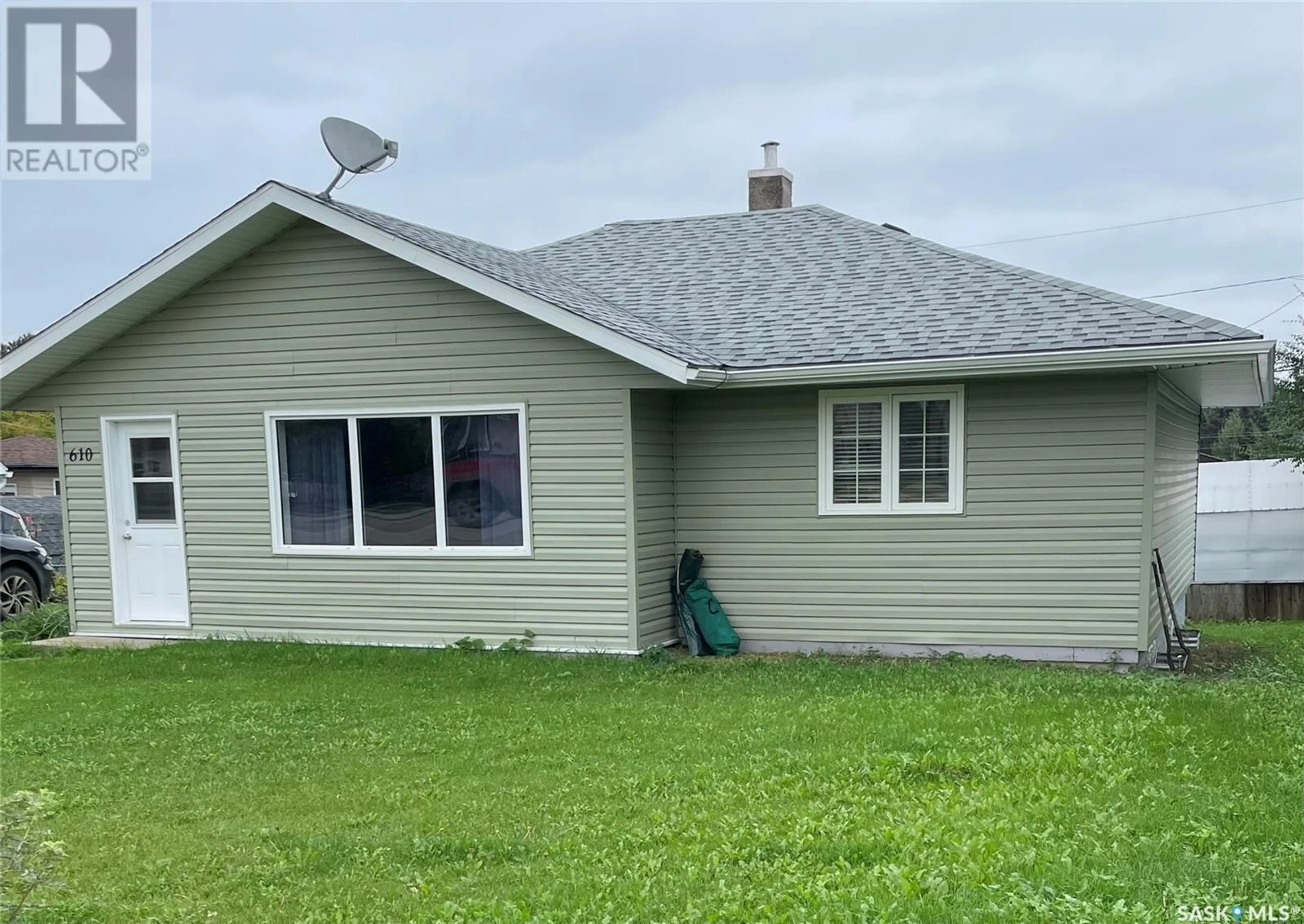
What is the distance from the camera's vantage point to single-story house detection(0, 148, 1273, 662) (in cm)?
877

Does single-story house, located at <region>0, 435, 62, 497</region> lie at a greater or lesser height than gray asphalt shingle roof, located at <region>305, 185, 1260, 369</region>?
lesser

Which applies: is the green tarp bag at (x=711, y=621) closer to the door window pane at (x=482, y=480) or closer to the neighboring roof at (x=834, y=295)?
the door window pane at (x=482, y=480)

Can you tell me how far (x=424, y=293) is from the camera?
378 inches

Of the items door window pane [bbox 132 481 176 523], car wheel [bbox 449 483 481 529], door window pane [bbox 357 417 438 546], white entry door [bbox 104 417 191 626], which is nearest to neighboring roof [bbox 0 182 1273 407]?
white entry door [bbox 104 417 191 626]

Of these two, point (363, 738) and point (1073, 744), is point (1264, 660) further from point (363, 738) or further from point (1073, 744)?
point (363, 738)

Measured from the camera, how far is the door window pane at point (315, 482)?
10.1 metres

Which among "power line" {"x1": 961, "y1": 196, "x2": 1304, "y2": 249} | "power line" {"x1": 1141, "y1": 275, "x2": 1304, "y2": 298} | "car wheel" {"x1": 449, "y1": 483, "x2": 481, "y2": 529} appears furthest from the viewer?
"power line" {"x1": 961, "y1": 196, "x2": 1304, "y2": 249}

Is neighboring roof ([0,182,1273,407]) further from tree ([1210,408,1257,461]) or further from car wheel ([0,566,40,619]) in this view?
tree ([1210,408,1257,461])

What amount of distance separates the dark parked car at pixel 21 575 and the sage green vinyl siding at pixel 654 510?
9.42 m

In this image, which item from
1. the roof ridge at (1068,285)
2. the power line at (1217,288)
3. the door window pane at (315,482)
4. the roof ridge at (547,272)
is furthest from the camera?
the power line at (1217,288)

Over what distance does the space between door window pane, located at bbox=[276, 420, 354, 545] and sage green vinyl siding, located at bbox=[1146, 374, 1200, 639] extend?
7.49 metres

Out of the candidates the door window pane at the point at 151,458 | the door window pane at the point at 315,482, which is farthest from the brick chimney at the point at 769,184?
the door window pane at the point at 151,458

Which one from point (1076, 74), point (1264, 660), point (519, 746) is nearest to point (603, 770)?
point (519, 746)

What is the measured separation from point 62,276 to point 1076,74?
57.4 ft
